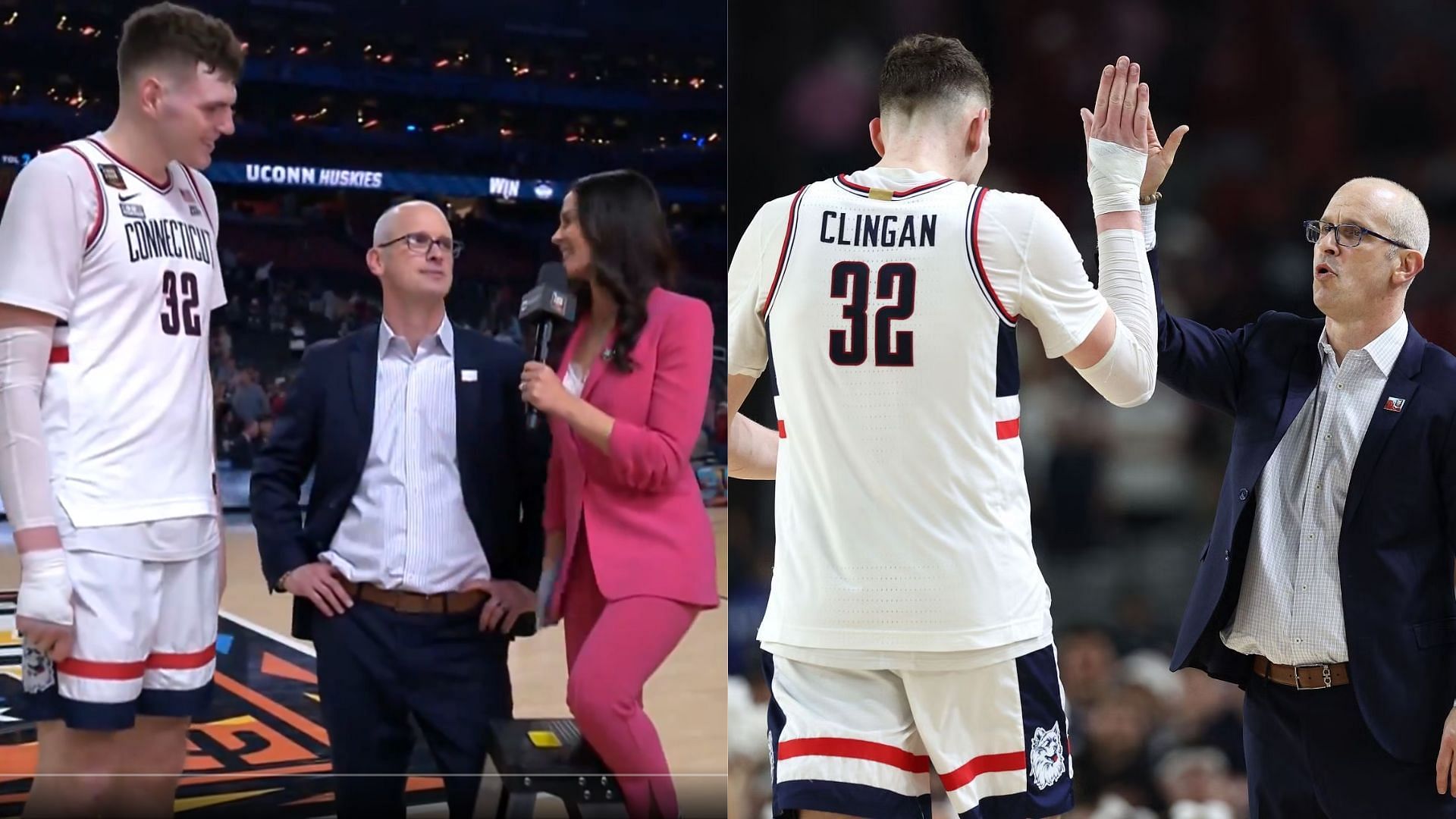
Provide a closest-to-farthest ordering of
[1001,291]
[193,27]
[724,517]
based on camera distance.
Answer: [1001,291] → [193,27] → [724,517]

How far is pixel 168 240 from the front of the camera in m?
3.16

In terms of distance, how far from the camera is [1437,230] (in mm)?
3756

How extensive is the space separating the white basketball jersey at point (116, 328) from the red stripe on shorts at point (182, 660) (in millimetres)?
269

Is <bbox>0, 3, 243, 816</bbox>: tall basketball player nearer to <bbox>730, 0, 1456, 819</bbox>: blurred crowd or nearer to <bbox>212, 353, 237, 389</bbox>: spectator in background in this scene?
<bbox>212, 353, 237, 389</bbox>: spectator in background

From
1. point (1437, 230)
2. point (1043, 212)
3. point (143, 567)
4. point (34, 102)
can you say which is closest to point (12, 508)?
point (143, 567)

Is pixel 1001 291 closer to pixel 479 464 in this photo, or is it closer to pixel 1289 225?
pixel 479 464

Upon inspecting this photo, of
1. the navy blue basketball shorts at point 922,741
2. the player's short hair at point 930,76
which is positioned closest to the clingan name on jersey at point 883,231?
the player's short hair at point 930,76

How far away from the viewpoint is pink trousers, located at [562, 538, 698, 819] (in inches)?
132

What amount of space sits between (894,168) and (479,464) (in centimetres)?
143

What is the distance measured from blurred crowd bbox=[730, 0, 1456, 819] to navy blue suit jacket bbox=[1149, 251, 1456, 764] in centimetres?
82

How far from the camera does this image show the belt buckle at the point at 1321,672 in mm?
2891

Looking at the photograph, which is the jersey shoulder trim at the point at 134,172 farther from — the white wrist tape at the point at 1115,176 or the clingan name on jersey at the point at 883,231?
the white wrist tape at the point at 1115,176

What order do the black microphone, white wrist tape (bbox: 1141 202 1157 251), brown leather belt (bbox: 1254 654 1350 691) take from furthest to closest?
the black microphone, white wrist tape (bbox: 1141 202 1157 251), brown leather belt (bbox: 1254 654 1350 691)

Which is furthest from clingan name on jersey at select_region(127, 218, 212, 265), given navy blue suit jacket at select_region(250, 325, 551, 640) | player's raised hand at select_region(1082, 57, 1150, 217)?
player's raised hand at select_region(1082, 57, 1150, 217)
